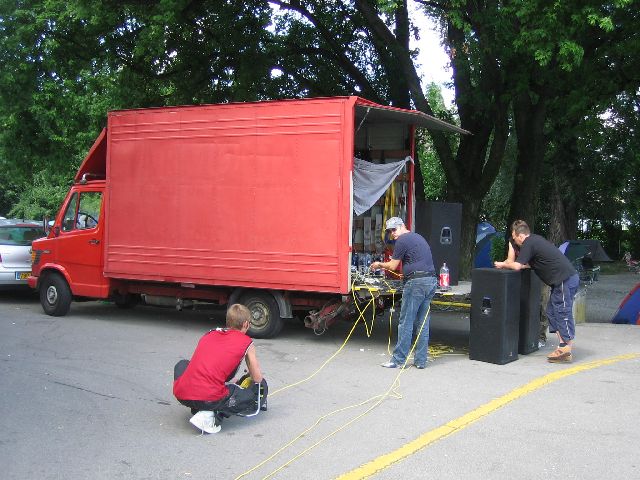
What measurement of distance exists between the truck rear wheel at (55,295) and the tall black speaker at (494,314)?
7151mm

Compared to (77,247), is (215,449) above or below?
below

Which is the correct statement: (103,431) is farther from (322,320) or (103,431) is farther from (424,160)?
(424,160)

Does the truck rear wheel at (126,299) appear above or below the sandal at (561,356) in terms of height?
above

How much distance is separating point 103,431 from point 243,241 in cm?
468

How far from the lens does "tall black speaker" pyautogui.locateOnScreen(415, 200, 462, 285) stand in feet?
34.5

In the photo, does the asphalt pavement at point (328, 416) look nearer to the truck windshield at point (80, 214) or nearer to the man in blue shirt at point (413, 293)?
the man in blue shirt at point (413, 293)

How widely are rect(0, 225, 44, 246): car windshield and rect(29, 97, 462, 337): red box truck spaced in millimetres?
1945

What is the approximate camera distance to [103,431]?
5957mm

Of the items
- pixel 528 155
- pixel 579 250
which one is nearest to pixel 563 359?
pixel 579 250

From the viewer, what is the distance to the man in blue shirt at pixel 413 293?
8.41m

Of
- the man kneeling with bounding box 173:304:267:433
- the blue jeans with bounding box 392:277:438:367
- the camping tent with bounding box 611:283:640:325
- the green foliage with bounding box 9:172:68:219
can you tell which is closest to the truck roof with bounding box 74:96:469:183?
the blue jeans with bounding box 392:277:438:367

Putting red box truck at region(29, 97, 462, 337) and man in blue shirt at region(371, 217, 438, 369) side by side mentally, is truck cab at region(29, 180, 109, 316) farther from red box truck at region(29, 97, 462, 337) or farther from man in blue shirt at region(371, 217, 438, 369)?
man in blue shirt at region(371, 217, 438, 369)

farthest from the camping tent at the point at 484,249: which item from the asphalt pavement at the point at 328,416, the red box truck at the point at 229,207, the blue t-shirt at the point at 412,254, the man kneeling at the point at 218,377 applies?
the man kneeling at the point at 218,377

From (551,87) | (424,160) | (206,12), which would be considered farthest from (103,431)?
(424,160)
